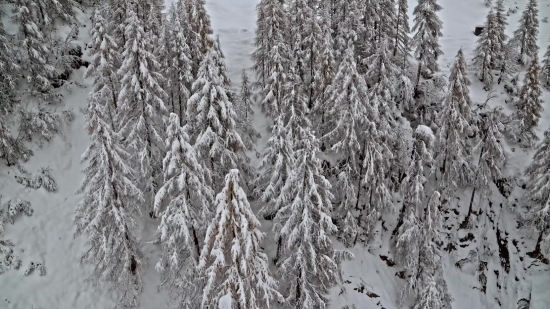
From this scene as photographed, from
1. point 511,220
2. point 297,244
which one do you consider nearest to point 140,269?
point 297,244

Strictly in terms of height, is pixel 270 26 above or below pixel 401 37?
below

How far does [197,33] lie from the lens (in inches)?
912

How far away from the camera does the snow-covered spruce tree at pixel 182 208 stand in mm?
16062

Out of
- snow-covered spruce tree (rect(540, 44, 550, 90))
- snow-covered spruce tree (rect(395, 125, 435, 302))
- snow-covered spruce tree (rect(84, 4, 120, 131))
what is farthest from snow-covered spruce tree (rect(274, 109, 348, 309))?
snow-covered spruce tree (rect(540, 44, 550, 90))

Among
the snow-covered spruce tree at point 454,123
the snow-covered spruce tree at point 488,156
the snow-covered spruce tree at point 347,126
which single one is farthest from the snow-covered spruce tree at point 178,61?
the snow-covered spruce tree at point 488,156

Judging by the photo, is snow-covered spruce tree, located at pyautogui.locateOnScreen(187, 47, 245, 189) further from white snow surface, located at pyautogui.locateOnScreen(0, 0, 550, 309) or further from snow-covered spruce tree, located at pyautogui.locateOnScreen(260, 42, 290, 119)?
white snow surface, located at pyautogui.locateOnScreen(0, 0, 550, 309)

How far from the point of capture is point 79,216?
19812 millimetres

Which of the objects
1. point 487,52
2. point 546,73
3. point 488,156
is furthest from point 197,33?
point 546,73

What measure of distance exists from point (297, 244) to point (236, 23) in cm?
3275

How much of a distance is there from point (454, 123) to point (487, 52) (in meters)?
14.3

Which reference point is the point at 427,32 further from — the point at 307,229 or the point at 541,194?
the point at 307,229

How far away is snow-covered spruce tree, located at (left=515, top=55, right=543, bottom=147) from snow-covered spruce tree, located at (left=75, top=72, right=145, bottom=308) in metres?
27.8

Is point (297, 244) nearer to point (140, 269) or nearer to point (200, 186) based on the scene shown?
point (200, 186)

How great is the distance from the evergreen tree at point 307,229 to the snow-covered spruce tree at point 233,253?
9.29 ft
